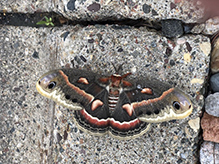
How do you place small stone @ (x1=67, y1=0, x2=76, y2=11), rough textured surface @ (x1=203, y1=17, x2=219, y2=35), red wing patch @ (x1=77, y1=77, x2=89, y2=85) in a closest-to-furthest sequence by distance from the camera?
red wing patch @ (x1=77, y1=77, x2=89, y2=85) < rough textured surface @ (x1=203, y1=17, x2=219, y2=35) < small stone @ (x1=67, y1=0, x2=76, y2=11)

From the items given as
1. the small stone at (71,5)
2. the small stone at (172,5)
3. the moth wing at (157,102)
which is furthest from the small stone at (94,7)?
the moth wing at (157,102)

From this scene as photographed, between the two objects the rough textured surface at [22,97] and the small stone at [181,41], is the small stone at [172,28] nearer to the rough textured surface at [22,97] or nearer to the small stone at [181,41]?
the small stone at [181,41]

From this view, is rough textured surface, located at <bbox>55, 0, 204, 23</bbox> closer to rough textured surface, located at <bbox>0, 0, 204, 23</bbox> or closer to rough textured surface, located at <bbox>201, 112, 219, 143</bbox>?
rough textured surface, located at <bbox>0, 0, 204, 23</bbox>

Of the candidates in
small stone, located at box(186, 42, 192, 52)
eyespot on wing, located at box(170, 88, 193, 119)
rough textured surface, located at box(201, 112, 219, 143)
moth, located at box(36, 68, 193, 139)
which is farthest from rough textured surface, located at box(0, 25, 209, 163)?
eyespot on wing, located at box(170, 88, 193, 119)

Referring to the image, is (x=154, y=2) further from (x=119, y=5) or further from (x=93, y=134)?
(x=93, y=134)

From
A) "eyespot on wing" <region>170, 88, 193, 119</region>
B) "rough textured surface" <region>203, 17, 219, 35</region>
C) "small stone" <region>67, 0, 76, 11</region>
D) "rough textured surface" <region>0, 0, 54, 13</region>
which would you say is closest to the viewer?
"eyespot on wing" <region>170, 88, 193, 119</region>

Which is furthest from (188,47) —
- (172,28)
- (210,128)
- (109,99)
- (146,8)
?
(109,99)
